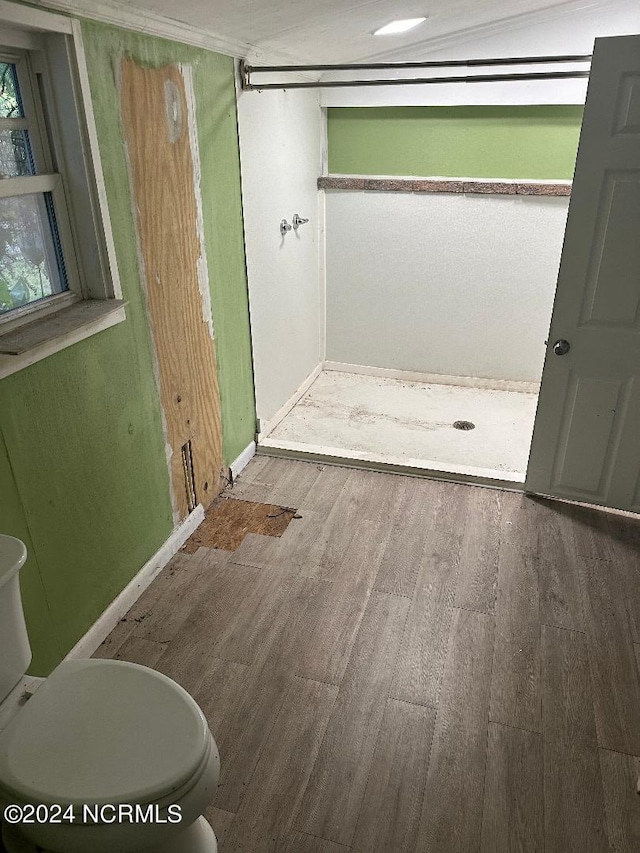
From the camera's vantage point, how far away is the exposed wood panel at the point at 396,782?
5.28ft

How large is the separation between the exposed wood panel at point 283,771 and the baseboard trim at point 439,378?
290 centimetres

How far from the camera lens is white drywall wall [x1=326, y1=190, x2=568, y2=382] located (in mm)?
3988

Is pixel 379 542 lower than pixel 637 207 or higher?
lower

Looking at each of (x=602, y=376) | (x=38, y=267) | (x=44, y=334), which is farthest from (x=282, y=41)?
(x=602, y=376)

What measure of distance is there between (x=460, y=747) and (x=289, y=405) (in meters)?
2.59

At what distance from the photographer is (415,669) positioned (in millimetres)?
2104

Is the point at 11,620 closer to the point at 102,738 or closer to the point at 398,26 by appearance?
the point at 102,738

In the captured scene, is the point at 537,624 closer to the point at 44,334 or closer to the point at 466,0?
the point at 44,334

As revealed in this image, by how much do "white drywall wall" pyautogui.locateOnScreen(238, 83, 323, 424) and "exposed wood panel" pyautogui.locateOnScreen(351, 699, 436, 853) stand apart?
198cm

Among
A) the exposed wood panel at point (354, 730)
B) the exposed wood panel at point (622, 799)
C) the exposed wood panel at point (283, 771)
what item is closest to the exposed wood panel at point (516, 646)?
the exposed wood panel at point (622, 799)

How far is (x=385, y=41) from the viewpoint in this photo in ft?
10.4

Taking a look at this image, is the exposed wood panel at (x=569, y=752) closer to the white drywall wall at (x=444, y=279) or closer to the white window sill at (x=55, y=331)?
the white window sill at (x=55, y=331)

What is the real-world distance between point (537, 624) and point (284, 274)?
2413 mm

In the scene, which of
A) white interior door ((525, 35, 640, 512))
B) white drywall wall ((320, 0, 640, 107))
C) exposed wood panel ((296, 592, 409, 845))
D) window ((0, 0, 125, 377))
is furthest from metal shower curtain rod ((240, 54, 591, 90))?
exposed wood panel ((296, 592, 409, 845))
